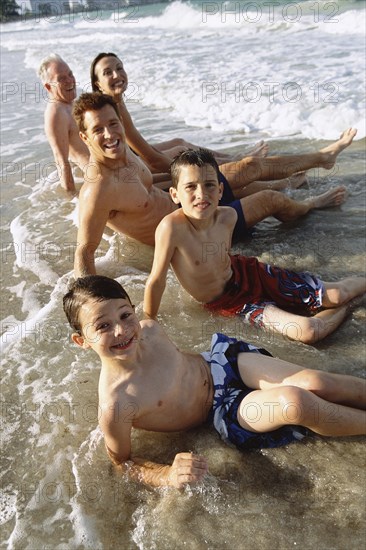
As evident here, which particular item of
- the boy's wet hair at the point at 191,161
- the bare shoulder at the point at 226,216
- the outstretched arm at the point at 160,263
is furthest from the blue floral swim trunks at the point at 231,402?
the boy's wet hair at the point at 191,161

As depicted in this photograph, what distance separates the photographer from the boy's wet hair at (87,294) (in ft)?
→ 7.00

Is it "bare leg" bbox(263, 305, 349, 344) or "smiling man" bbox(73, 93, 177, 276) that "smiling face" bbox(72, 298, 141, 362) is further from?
"smiling man" bbox(73, 93, 177, 276)

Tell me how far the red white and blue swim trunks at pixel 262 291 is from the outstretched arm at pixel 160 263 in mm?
441

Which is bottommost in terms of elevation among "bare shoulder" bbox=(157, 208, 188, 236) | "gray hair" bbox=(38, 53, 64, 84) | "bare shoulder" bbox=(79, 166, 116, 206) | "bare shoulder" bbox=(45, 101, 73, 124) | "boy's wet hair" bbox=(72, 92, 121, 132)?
"bare shoulder" bbox=(157, 208, 188, 236)

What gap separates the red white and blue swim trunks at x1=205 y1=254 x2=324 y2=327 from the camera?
3.10 meters

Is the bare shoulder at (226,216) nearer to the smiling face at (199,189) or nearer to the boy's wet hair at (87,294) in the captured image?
the smiling face at (199,189)

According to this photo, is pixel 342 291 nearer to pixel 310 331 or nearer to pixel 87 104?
pixel 310 331

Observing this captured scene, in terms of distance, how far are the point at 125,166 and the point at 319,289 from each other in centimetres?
154

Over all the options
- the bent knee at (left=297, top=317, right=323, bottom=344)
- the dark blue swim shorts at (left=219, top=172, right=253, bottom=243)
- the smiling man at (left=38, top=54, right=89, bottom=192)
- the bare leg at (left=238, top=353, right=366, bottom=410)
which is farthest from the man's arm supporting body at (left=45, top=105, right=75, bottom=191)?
the bare leg at (left=238, top=353, right=366, bottom=410)

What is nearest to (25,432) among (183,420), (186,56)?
(183,420)

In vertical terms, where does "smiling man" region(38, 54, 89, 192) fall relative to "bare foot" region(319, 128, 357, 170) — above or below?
above

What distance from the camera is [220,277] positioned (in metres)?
3.15

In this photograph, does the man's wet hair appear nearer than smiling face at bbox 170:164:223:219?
No

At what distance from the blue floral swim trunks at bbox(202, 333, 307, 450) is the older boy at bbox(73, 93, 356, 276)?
1.25 metres
